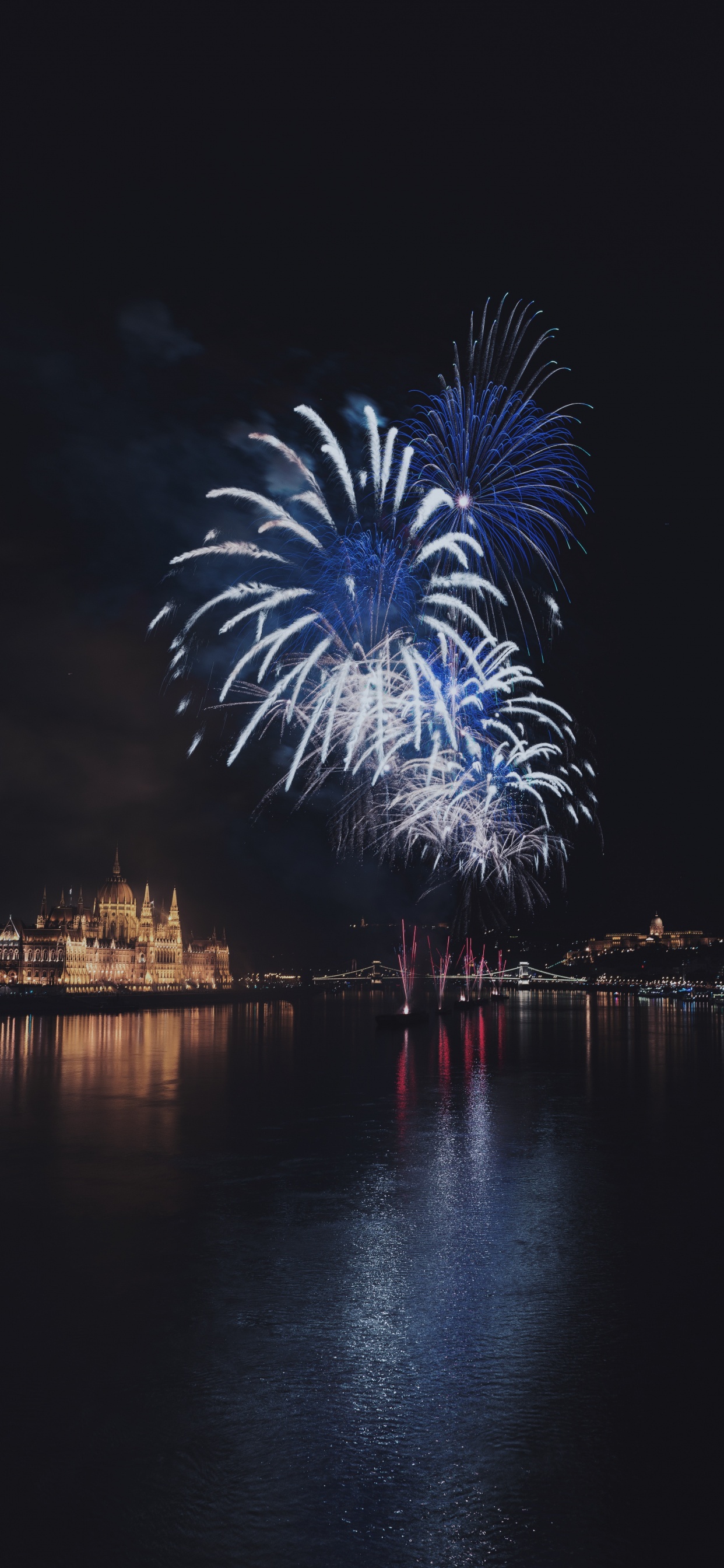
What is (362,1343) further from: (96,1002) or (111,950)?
(111,950)

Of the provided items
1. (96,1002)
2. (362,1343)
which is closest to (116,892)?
(96,1002)

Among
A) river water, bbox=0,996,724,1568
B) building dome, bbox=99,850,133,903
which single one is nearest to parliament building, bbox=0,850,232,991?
building dome, bbox=99,850,133,903

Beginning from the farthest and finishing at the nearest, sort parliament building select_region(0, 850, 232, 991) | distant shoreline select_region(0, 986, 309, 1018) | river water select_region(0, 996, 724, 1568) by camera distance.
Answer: parliament building select_region(0, 850, 232, 991)
distant shoreline select_region(0, 986, 309, 1018)
river water select_region(0, 996, 724, 1568)

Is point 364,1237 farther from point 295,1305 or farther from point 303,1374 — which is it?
point 303,1374

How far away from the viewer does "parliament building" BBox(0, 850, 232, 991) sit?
472 feet

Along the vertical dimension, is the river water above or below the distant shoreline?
above

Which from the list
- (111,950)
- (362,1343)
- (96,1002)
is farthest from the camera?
(111,950)

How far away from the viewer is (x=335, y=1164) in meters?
14.5

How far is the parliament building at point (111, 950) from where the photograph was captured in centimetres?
14375

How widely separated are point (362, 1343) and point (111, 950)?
156011mm

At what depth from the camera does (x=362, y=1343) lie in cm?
725

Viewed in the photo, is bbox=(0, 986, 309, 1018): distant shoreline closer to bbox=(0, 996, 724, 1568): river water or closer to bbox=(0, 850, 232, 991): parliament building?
bbox=(0, 850, 232, 991): parliament building

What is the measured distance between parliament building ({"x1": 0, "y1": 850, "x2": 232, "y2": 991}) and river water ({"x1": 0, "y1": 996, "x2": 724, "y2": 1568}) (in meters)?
118

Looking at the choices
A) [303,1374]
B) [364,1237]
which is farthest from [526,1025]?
[303,1374]
